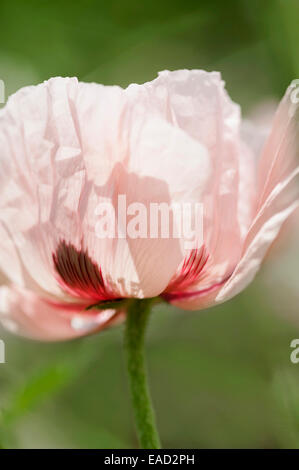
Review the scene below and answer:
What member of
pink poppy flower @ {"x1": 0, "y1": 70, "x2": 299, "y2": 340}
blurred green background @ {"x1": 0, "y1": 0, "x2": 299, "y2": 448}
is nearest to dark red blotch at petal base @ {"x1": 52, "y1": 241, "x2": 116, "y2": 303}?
pink poppy flower @ {"x1": 0, "y1": 70, "x2": 299, "y2": 340}

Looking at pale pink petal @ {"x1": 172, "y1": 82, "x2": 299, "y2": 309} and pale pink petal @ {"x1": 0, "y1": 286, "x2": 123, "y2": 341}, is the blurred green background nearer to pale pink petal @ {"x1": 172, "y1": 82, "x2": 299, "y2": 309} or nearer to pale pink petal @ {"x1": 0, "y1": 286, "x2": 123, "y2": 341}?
pale pink petal @ {"x1": 0, "y1": 286, "x2": 123, "y2": 341}

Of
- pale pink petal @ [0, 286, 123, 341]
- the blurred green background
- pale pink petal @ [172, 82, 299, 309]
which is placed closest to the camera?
pale pink petal @ [172, 82, 299, 309]

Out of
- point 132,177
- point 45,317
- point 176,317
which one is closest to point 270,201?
point 132,177

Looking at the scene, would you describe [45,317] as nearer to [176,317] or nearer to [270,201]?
[270,201]
